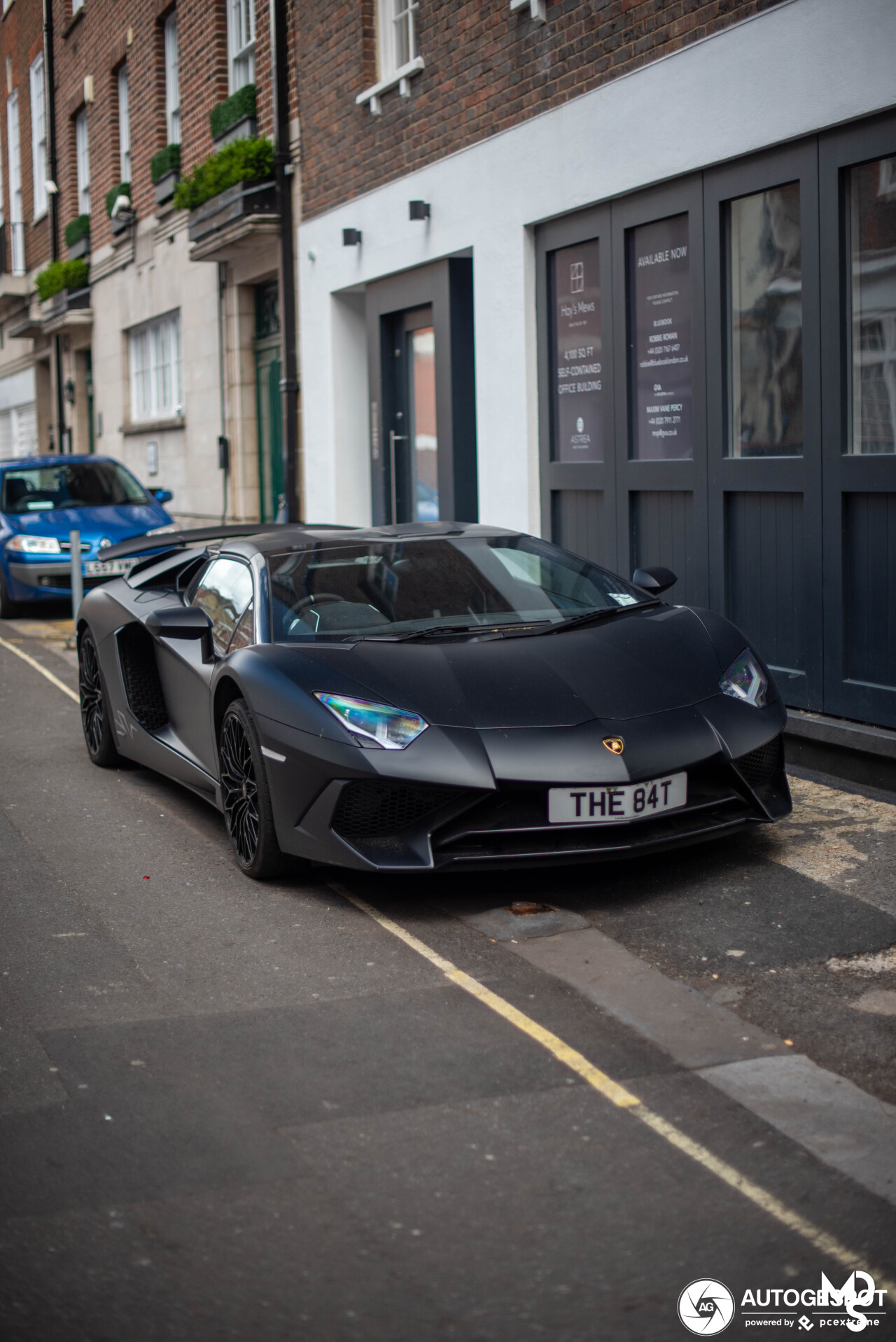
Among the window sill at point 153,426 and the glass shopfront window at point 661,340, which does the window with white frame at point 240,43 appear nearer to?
the window sill at point 153,426

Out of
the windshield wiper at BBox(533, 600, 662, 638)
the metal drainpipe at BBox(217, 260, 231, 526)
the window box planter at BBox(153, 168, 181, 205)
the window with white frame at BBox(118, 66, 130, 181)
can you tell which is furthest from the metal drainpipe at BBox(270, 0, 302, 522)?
the windshield wiper at BBox(533, 600, 662, 638)

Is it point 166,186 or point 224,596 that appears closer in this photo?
point 224,596

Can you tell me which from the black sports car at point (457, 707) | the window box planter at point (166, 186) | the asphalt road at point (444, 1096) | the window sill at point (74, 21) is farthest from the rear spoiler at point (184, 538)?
the window sill at point (74, 21)

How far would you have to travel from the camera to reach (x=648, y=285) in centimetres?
899

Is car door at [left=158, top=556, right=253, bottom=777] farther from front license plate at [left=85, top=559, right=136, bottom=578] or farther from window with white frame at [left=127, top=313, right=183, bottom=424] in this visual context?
window with white frame at [left=127, top=313, right=183, bottom=424]

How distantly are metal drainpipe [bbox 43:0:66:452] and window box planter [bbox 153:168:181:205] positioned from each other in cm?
773

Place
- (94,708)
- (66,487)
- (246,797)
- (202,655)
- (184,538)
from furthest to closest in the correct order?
(66,487) → (184,538) → (94,708) → (202,655) → (246,797)

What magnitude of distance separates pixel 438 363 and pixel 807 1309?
10120mm

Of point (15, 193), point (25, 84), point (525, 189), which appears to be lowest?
point (525, 189)

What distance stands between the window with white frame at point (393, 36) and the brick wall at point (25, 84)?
56.2ft

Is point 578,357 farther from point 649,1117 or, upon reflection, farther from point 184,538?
point 649,1117

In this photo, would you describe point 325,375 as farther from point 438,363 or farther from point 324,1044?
point 324,1044

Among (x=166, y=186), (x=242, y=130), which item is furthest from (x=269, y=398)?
(x=166, y=186)
